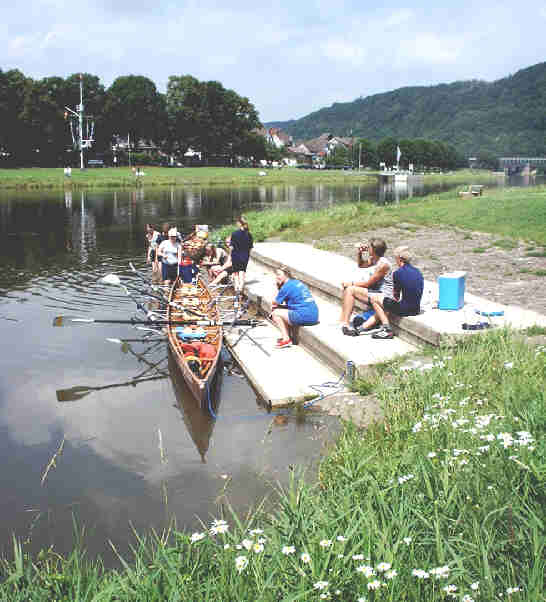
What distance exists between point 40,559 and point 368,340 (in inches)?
226

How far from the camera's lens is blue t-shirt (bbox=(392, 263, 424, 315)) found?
930 cm

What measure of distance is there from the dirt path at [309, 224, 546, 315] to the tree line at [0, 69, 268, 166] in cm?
7359

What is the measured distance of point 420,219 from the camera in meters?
23.4

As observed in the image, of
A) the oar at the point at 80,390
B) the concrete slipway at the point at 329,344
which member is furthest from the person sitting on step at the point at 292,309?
the oar at the point at 80,390

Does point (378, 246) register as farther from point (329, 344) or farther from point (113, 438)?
point (113, 438)

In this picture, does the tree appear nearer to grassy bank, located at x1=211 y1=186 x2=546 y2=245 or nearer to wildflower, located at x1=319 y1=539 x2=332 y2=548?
grassy bank, located at x1=211 y1=186 x2=546 y2=245

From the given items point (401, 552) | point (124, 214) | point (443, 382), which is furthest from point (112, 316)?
point (124, 214)

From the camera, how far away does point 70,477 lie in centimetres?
656

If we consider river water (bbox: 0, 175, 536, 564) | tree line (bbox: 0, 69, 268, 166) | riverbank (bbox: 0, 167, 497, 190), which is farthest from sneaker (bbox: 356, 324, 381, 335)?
tree line (bbox: 0, 69, 268, 166)

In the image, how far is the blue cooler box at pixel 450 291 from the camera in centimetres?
985

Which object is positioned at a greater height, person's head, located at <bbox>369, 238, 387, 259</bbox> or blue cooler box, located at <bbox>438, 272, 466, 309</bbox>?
person's head, located at <bbox>369, 238, 387, 259</bbox>

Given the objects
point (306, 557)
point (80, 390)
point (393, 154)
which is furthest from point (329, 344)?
point (393, 154)

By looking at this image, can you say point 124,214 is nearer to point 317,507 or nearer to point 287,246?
point 287,246

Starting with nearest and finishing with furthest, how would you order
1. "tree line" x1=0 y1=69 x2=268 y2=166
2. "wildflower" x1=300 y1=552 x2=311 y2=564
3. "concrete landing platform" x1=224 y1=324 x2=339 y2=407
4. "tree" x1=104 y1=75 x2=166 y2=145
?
1. "wildflower" x1=300 y1=552 x2=311 y2=564
2. "concrete landing platform" x1=224 y1=324 x2=339 y2=407
3. "tree line" x1=0 y1=69 x2=268 y2=166
4. "tree" x1=104 y1=75 x2=166 y2=145
